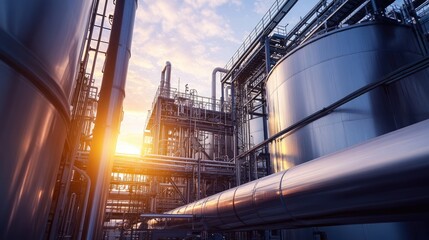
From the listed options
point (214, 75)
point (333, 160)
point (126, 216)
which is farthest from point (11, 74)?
point (214, 75)

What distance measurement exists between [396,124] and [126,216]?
17259 mm

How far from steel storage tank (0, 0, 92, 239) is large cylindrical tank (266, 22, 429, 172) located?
5460 millimetres

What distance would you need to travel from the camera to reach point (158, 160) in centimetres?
1506

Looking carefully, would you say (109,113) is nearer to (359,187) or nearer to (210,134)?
(359,187)

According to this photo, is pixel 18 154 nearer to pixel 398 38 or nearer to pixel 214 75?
pixel 398 38

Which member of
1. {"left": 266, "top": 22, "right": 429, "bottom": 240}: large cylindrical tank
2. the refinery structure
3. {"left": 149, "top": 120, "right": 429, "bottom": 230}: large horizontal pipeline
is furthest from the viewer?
{"left": 266, "top": 22, "right": 429, "bottom": 240}: large cylindrical tank

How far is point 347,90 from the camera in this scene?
640 cm

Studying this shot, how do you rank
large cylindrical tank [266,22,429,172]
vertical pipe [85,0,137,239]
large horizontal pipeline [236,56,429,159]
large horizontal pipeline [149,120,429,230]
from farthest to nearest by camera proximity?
large cylindrical tank [266,22,429,172] → vertical pipe [85,0,137,239] → large horizontal pipeline [236,56,429,159] → large horizontal pipeline [149,120,429,230]

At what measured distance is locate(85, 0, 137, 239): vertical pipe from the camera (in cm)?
484

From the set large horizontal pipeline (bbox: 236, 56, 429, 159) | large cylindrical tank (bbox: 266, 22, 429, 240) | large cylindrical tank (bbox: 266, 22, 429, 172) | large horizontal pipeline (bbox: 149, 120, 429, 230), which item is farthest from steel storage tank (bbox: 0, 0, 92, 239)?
large cylindrical tank (bbox: 266, 22, 429, 172)

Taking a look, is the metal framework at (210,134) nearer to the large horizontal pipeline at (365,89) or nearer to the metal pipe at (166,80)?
the metal pipe at (166,80)

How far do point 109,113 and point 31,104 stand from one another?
3.31 m

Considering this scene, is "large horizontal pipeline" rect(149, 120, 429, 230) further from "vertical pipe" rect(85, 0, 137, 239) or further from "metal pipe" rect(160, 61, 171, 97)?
"metal pipe" rect(160, 61, 171, 97)

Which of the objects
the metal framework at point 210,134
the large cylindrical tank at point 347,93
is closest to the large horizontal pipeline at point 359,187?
the large cylindrical tank at point 347,93
